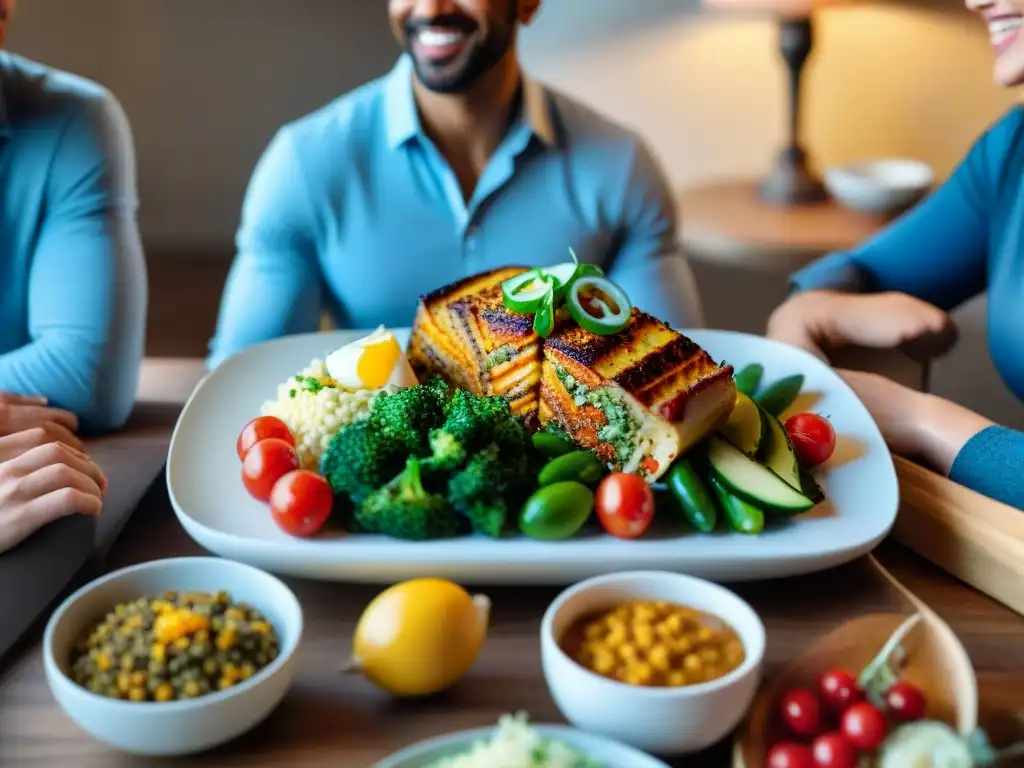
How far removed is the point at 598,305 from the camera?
1450 millimetres

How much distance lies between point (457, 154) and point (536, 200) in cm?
19

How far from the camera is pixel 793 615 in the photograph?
3.72 ft

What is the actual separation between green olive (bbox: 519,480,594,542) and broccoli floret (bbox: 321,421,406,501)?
171 millimetres

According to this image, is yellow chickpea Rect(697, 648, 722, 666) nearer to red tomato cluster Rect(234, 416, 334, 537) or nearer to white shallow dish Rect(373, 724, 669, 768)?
white shallow dish Rect(373, 724, 669, 768)

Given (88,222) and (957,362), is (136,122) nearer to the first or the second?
(88,222)

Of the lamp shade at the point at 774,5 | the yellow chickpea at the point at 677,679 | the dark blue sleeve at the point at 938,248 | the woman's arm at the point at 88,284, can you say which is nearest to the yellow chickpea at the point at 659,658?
the yellow chickpea at the point at 677,679

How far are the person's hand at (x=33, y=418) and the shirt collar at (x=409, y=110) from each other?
2.93 feet

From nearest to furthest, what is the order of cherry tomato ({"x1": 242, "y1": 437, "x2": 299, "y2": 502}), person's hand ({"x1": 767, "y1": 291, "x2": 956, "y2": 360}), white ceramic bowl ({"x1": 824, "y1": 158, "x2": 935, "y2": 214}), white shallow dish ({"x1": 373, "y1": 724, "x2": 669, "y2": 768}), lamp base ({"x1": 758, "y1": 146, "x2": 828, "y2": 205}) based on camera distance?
1. white shallow dish ({"x1": 373, "y1": 724, "x2": 669, "y2": 768})
2. cherry tomato ({"x1": 242, "y1": 437, "x2": 299, "y2": 502})
3. person's hand ({"x1": 767, "y1": 291, "x2": 956, "y2": 360})
4. white ceramic bowl ({"x1": 824, "y1": 158, "x2": 935, "y2": 214})
5. lamp base ({"x1": 758, "y1": 146, "x2": 828, "y2": 205})

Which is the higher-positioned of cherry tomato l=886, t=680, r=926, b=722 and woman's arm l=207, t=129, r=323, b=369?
cherry tomato l=886, t=680, r=926, b=722

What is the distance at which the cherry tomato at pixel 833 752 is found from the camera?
2.80 ft

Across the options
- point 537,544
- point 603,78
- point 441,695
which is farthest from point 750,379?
point 603,78

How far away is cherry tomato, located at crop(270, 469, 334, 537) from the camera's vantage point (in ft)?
3.80

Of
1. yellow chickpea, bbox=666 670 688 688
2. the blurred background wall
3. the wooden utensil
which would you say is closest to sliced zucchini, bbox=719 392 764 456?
the wooden utensil

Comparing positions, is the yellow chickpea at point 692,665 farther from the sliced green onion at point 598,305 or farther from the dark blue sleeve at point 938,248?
the dark blue sleeve at point 938,248
